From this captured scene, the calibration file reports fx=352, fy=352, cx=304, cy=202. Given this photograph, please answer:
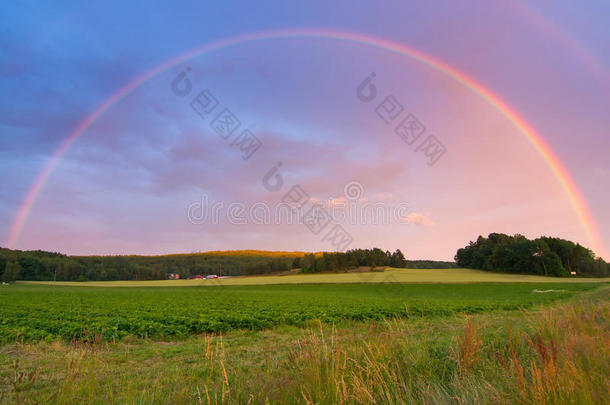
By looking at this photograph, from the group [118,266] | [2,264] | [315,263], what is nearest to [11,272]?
[2,264]

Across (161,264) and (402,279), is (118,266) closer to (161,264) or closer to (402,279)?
(161,264)

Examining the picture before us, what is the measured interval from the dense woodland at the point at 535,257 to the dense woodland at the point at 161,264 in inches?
1118

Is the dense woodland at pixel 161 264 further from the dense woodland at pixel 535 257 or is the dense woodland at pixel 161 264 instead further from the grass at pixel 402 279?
the dense woodland at pixel 535 257

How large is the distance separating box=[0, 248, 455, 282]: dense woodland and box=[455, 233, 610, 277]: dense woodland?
28.4 metres

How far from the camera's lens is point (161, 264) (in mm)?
155625

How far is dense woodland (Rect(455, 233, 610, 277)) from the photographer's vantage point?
94.1 m

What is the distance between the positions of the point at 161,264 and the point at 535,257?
140m

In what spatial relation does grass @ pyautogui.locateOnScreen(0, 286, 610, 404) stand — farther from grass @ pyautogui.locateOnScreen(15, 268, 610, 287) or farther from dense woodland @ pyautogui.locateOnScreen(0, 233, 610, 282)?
dense woodland @ pyautogui.locateOnScreen(0, 233, 610, 282)

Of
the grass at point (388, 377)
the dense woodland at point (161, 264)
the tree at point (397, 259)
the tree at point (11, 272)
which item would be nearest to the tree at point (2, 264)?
the dense woodland at point (161, 264)

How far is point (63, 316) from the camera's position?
21.8 metres

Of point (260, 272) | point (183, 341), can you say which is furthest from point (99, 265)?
point (183, 341)

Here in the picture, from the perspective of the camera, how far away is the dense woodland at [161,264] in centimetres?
11662

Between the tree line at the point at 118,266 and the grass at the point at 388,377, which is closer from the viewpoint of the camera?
the grass at the point at 388,377

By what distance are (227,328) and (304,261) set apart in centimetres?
10188
